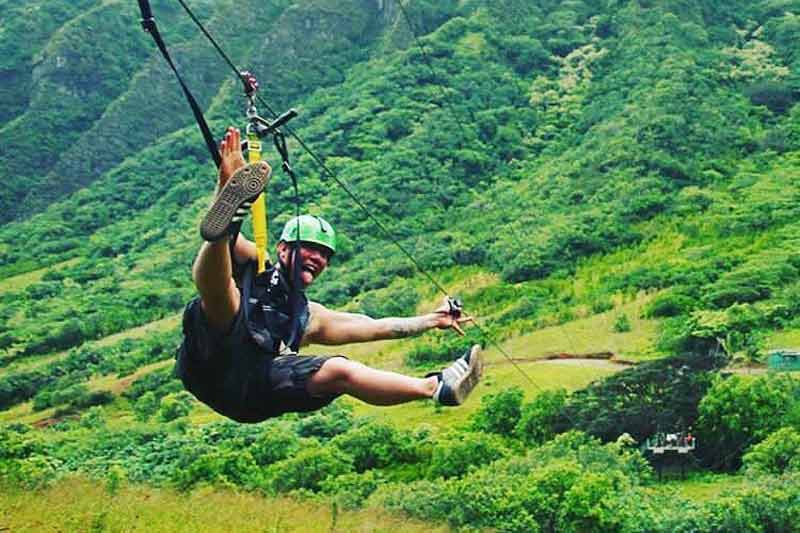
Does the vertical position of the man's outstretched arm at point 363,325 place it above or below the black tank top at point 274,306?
below

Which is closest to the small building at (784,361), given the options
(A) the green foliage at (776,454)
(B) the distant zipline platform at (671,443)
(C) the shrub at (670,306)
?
(B) the distant zipline platform at (671,443)

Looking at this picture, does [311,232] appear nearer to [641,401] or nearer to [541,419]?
[541,419]

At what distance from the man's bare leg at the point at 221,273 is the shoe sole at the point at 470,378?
3.65 feet

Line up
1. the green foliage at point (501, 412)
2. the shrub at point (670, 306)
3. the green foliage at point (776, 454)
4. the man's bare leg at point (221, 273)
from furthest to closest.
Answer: the shrub at point (670, 306)
the green foliage at point (501, 412)
the green foliage at point (776, 454)
the man's bare leg at point (221, 273)

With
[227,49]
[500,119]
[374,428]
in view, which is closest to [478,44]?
[500,119]

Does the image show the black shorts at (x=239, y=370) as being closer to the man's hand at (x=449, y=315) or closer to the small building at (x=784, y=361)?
the man's hand at (x=449, y=315)

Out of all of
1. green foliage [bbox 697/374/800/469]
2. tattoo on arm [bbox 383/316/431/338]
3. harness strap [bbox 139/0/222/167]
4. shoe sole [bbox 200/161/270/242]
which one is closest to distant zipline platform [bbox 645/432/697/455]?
green foliage [bbox 697/374/800/469]

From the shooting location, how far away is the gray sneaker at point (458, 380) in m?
4.67

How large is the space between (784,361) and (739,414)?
294 inches

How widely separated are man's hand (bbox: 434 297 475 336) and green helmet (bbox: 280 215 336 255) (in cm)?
69

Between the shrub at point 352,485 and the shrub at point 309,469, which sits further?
the shrub at point 309,469

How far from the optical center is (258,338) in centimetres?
489

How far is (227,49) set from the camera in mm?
124125

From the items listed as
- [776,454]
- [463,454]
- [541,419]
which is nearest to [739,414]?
[776,454]
